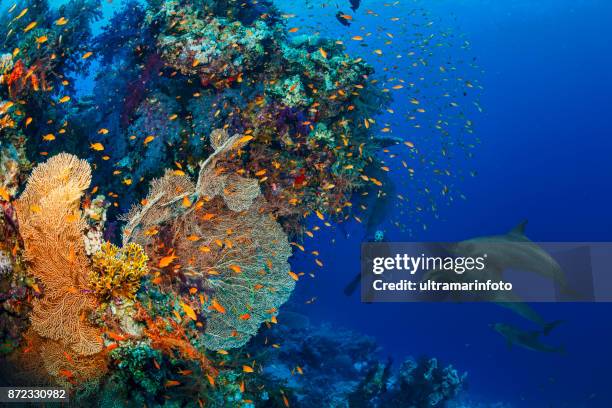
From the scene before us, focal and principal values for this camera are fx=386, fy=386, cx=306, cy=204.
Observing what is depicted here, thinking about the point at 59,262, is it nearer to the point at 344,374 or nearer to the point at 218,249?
the point at 218,249

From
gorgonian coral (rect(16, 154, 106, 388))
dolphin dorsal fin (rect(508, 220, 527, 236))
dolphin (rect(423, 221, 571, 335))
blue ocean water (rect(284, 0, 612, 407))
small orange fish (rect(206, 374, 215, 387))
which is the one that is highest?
blue ocean water (rect(284, 0, 612, 407))

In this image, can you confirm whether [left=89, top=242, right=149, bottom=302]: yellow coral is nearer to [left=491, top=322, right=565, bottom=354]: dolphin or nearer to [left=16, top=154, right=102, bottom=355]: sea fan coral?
[left=16, top=154, right=102, bottom=355]: sea fan coral

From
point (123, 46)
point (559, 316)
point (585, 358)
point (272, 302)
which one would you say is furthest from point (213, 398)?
point (559, 316)

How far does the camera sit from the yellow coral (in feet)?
13.7

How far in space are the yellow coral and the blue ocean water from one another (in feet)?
95.0

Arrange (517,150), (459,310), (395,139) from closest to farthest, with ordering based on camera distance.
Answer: (395,139) < (459,310) < (517,150)

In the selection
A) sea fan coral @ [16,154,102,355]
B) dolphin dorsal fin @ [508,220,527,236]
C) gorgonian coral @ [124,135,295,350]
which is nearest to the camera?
sea fan coral @ [16,154,102,355]

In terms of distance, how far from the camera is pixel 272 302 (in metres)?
6.04

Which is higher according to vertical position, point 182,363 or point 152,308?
point 152,308

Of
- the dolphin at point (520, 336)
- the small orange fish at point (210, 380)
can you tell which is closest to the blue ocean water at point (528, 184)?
the dolphin at point (520, 336)

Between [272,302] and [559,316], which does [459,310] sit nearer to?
[559,316]

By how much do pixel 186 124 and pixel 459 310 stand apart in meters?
85.4

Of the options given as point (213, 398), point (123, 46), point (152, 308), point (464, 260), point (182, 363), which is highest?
point (123, 46)

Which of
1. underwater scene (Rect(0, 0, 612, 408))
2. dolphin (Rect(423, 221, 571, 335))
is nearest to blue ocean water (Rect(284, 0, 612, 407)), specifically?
underwater scene (Rect(0, 0, 612, 408))
